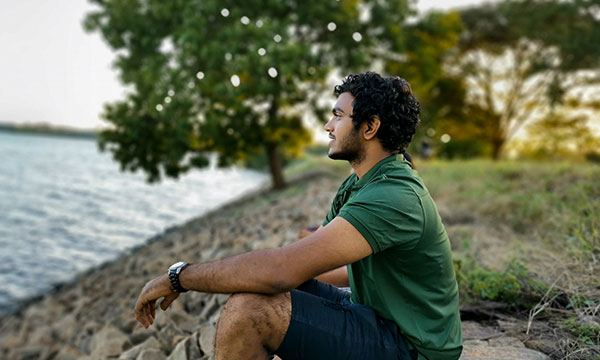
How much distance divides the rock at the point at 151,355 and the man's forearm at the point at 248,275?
178 cm

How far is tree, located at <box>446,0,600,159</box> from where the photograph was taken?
1473 cm

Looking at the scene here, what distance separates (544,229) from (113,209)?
16.9 meters

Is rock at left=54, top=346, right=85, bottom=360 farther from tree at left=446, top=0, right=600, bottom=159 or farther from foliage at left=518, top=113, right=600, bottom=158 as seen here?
foliage at left=518, top=113, right=600, bottom=158

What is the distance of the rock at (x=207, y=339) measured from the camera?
307 centimetres

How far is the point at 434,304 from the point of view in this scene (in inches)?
75.1

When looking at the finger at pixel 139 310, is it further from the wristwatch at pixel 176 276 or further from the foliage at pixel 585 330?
the foliage at pixel 585 330

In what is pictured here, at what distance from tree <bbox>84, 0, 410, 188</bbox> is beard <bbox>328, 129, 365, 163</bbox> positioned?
23.7 ft

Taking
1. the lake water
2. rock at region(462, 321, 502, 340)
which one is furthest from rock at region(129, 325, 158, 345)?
the lake water

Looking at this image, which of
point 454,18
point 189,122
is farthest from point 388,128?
point 454,18

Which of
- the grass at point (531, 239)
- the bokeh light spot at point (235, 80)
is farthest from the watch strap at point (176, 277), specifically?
the bokeh light spot at point (235, 80)

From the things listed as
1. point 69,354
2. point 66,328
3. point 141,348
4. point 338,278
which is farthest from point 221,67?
point 338,278

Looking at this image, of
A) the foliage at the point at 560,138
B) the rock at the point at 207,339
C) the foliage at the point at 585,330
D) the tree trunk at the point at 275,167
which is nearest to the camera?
the foliage at the point at 585,330

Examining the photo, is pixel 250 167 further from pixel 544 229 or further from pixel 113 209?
pixel 544 229

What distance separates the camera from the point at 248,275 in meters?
1.81
